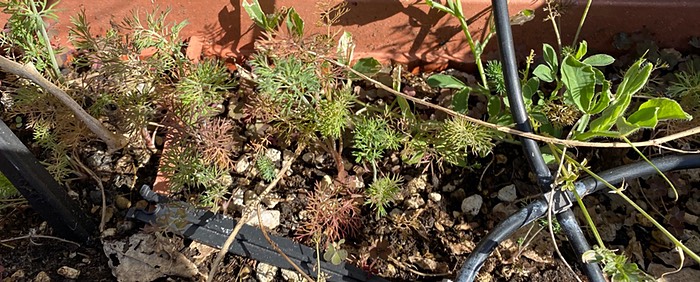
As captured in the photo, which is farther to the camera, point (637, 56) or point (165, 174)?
point (637, 56)

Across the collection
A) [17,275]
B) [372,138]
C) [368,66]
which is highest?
[368,66]

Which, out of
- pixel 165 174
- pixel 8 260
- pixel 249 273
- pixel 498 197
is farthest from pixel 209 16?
pixel 498 197

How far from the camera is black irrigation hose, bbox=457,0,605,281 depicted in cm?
116

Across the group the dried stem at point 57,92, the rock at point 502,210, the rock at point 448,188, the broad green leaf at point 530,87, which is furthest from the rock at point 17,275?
the broad green leaf at point 530,87

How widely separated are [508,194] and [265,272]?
0.63 meters

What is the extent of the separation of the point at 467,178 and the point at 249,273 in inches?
23.5

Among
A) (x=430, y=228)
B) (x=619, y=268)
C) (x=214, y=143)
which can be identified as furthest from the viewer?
(x=430, y=228)

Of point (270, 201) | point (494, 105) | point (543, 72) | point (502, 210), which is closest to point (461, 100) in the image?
point (494, 105)

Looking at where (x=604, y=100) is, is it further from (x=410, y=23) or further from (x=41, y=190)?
(x=41, y=190)

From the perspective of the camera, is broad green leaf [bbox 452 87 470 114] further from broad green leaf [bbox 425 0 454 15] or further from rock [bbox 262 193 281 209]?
rock [bbox 262 193 281 209]

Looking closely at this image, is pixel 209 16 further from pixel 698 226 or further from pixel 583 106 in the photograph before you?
pixel 698 226

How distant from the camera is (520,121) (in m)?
1.21

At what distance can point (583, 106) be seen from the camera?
120 cm

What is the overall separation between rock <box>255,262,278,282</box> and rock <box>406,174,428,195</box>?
0.39 meters
